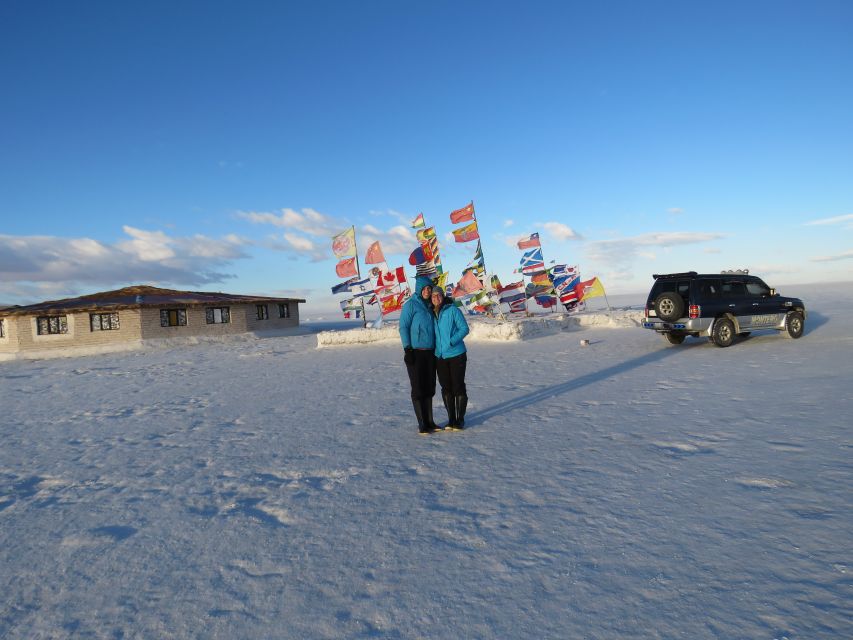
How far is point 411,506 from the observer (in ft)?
13.3

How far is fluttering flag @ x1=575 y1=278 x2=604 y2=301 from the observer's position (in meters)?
25.5

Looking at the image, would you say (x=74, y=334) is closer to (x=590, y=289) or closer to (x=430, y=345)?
(x=430, y=345)

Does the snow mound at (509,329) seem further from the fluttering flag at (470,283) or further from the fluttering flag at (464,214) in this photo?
the fluttering flag at (464,214)

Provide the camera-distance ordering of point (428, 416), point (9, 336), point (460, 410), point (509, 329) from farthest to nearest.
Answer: point (9, 336) → point (509, 329) → point (460, 410) → point (428, 416)

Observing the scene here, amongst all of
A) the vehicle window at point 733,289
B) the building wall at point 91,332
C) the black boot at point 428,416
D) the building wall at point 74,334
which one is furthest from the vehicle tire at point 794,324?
the building wall at point 74,334

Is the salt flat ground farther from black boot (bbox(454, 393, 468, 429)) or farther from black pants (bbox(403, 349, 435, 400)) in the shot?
black pants (bbox(403, 349, 435, 400))

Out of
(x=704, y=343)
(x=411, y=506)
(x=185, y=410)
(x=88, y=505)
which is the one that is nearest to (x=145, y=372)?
(x=185, y=410)

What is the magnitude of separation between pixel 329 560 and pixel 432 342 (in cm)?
333

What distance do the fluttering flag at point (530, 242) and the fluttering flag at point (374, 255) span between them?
744 centimetres

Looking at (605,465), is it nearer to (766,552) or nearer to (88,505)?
(766,552)

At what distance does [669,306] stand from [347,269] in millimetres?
15987

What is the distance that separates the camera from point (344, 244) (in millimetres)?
24656

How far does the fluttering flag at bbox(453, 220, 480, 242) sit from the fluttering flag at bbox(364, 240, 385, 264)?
3952 millimetres

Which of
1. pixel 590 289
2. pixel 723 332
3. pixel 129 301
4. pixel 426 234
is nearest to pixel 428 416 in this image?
pixel 723 332
